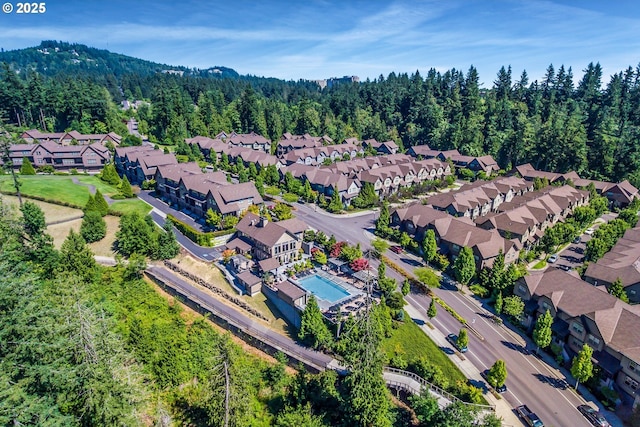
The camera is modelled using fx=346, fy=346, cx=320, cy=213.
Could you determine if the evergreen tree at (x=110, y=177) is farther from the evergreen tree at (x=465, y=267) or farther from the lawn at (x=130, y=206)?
the evergreen tree at (x=465, y=267)

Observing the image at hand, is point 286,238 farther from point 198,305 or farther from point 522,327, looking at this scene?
point 522,327

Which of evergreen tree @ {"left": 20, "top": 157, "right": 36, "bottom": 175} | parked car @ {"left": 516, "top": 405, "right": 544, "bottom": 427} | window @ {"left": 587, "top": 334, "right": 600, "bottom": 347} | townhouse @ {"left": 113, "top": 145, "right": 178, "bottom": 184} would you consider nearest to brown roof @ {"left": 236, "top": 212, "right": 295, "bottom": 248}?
parked car @ {"left": 516, "top": 405, "right": 544, "bottom": 427}

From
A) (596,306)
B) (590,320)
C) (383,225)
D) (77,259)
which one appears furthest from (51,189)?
(596,306)

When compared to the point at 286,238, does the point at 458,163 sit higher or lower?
higher

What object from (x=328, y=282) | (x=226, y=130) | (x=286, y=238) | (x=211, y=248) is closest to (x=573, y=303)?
(x=328, y=282)

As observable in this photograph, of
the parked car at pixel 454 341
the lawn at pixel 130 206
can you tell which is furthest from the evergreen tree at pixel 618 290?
the lawn at pixel 130 206

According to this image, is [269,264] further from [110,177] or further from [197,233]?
[110,177]
